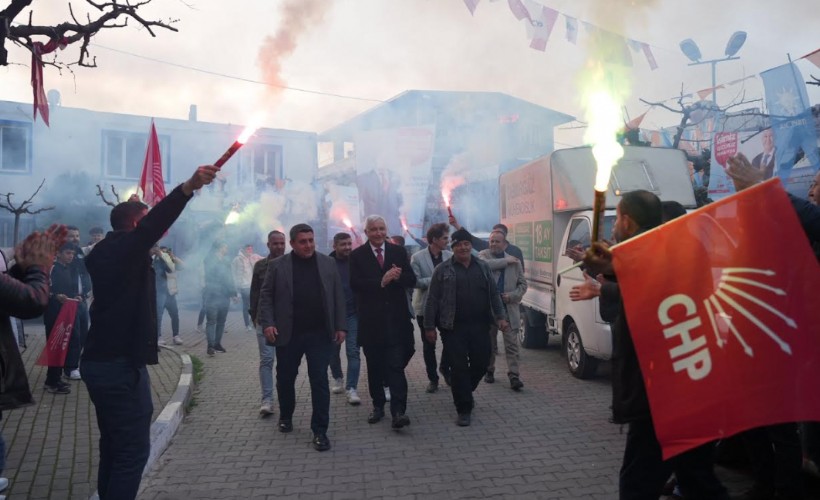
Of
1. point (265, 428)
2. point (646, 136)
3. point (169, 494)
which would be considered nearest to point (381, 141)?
point (646, 136)

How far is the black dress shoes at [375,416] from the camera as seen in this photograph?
20.2 ft

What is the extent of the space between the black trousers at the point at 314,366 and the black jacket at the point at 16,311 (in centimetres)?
244

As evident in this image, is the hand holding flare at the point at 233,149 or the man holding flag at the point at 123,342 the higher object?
the hand holding flare at the point at 233,149

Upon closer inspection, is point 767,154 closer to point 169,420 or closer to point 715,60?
point 715,60

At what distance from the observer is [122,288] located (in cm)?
342

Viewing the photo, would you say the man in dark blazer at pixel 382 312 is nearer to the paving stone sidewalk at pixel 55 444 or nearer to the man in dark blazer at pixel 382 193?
the paving stone sidewalk at pixel 55 444

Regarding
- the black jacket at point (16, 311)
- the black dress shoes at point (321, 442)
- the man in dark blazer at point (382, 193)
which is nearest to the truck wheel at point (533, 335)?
the black dress shoes at point (321, 442)

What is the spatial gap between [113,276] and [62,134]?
72.5 feet

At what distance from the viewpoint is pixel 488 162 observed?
29.4m

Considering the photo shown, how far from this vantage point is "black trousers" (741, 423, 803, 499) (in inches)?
145

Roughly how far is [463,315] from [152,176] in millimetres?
6653

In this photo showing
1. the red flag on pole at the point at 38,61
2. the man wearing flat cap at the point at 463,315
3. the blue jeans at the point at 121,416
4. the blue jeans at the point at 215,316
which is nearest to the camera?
the blue jeans at the point at 121,416

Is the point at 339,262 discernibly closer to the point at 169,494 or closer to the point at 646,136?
the point at 169,494

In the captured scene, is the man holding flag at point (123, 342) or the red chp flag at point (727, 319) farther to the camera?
the man holding flag at point (123, 342)
